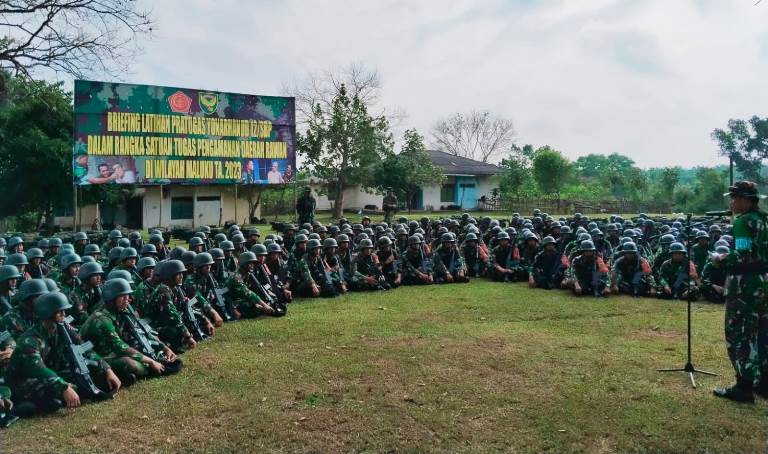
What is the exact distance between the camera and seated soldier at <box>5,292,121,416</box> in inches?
239

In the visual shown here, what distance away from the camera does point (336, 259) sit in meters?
13.8

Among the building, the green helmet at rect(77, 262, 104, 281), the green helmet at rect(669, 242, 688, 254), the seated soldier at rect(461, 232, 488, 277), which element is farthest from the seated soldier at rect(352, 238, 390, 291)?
the building

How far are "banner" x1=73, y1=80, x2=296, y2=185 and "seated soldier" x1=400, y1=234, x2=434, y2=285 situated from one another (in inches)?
628

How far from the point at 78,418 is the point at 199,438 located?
1.39 m

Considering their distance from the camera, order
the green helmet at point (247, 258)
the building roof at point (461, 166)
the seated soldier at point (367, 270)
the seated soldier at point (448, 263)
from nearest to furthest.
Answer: the green helmet at point (247, 258)
the seated soldier at point (367, 270)
the seated soldier at point (448, 263)
the building roof at point (461, 166)

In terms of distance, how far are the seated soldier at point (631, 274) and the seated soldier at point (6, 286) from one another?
1079 centimetres

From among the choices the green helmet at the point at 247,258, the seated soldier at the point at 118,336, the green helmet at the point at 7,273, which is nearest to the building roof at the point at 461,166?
the green helmet at the point at 247,258

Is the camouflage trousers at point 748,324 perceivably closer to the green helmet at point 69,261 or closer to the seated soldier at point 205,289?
the seated soldier at point 205,289

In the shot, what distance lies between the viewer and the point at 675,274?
12.6 m

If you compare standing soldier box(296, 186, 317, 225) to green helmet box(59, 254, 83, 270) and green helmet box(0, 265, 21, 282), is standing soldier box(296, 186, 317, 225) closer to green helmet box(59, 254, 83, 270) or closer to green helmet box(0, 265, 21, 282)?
green helmet box(59, 254, 83, 270)

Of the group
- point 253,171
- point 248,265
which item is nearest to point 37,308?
point 248,265

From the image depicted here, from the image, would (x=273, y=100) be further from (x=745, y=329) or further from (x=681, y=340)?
(x=745, y=329)

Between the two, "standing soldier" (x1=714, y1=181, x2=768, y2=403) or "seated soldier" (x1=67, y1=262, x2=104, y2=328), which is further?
"seated soldier" (x1=67, y1=262, x2=104, y2=328)

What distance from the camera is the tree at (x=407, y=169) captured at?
38844 millimetres
